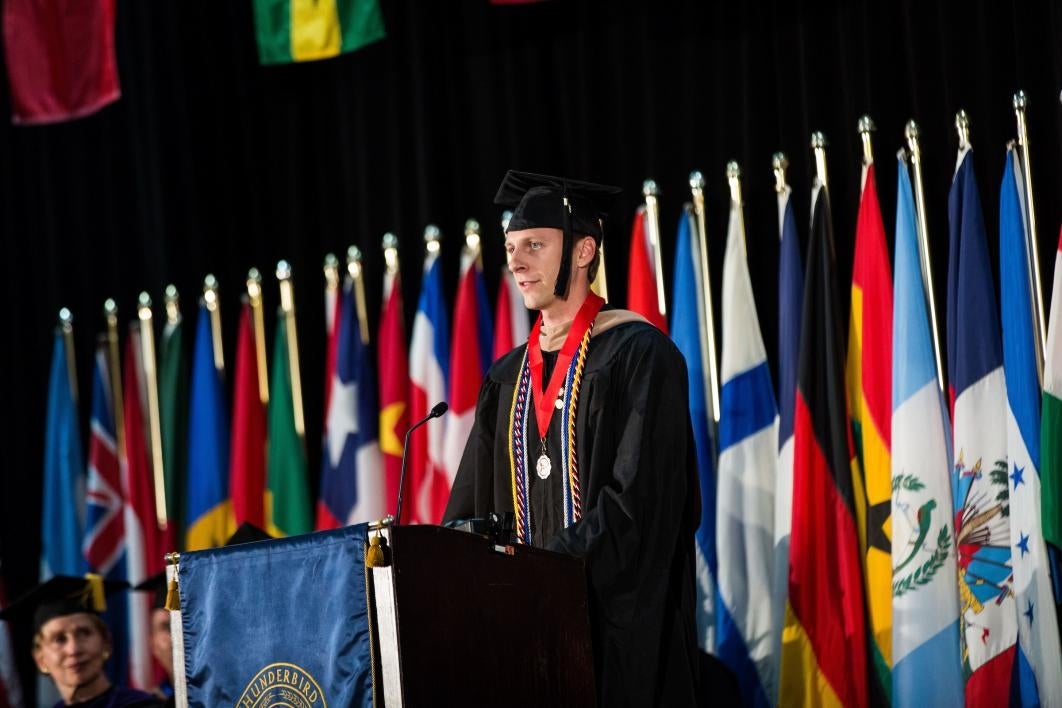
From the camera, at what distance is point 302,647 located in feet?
9.46

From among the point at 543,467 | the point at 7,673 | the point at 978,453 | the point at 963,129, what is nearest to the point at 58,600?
the point at 7,673

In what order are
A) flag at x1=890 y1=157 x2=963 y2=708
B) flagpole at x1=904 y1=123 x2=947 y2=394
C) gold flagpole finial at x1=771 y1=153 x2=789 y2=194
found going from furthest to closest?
gold flagpole finial at x1=771 y1=153 x2=789 y2=194
flagpole at x1=904 y1=123 x2=947 y2=394
flag at x1=890 y1=157 x2=963 y2=708

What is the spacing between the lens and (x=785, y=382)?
558 cm

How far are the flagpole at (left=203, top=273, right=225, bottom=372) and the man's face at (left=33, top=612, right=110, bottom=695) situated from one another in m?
1.95

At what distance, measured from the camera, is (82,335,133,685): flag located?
23.9 feet

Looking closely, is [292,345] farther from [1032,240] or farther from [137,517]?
[1032,240]

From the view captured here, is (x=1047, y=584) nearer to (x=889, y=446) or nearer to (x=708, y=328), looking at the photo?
(x=889, y=446)

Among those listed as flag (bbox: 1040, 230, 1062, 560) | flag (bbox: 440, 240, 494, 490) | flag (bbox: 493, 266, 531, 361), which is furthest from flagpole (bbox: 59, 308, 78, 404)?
flag (bbox: 1040, 230, 1062, 560)

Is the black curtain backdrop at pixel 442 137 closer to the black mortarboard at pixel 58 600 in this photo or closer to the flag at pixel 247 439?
the flag at pixel 247 439

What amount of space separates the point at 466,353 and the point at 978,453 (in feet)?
7.62

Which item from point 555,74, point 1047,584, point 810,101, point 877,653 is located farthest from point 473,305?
point 1047,584

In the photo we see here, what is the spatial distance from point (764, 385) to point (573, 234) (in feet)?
6.90

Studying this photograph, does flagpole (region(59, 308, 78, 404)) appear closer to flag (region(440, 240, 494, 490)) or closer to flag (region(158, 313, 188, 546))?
flag (region(158, 313, 188, 546))

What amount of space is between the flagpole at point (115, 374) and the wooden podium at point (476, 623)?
486 centimetres
